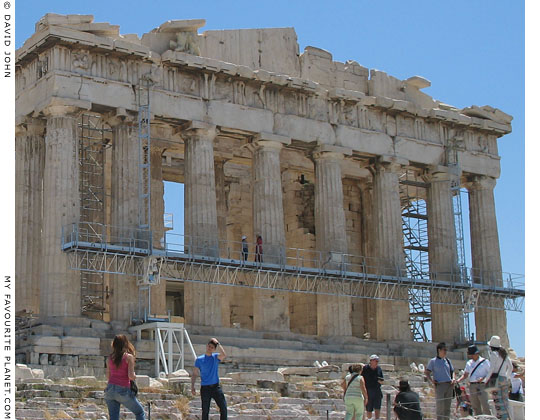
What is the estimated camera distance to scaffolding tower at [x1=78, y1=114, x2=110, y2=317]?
3669cm

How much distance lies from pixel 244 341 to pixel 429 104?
12936mm

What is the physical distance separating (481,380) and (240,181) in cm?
2619

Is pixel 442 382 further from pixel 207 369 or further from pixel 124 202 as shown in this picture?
pixel 124 202

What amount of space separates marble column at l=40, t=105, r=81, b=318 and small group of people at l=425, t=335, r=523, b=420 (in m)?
15.6

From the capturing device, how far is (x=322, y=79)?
4109 centimetres

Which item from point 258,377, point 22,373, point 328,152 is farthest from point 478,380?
point 328,152

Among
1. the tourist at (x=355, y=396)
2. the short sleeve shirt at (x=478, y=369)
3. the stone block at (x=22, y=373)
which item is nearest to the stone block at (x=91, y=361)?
the stone block at (x=22, y=373)

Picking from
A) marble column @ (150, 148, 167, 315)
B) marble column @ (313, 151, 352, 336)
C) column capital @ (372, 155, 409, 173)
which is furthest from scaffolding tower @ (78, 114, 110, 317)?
column capital @ (372, 155, 409, 173)

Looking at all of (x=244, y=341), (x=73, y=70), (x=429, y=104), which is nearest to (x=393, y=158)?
(x=429, y=104)

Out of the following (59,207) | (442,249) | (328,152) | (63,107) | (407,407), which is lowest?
(407,407)

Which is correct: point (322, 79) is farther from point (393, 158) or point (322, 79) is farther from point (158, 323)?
point (158, 323)

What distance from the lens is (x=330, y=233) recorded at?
130 feet

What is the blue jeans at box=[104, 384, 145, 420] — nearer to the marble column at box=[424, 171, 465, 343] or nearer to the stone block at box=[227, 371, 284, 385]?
the stone block at box=[227, 371, 284, 385]
